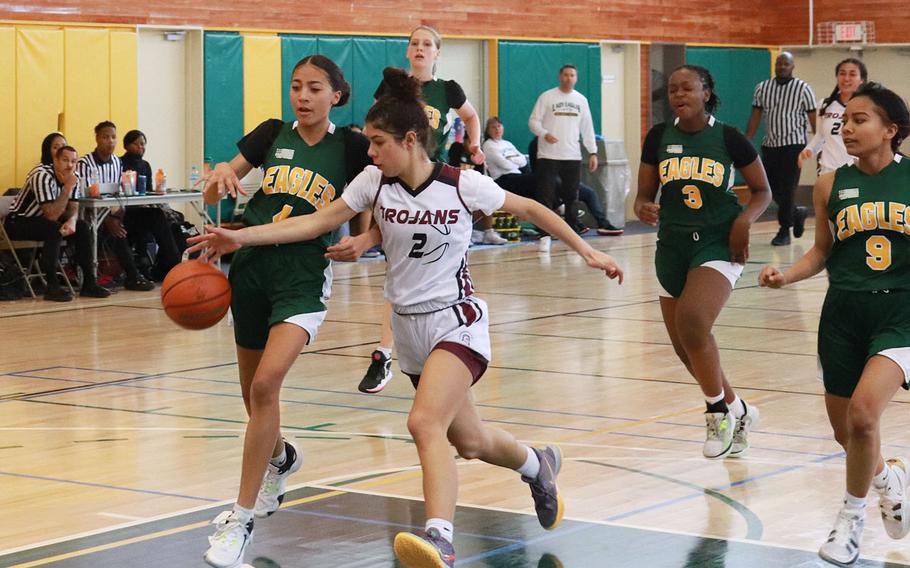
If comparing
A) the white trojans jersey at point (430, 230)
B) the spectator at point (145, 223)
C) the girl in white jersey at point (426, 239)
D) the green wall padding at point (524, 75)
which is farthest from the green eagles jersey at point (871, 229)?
the green wall padding at point (524, 75)

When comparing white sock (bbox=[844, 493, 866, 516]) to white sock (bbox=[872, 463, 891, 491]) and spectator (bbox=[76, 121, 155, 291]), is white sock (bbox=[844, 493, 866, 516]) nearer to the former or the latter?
white sock (bbox=[872, 463, 891, 491])

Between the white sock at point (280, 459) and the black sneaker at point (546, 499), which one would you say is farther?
the white sock at point (280, 459)

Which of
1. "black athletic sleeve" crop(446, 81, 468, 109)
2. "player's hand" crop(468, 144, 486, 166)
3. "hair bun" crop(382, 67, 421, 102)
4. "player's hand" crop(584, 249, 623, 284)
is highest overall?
"black athletic sleeve" crop(446, 81, 468, 109)

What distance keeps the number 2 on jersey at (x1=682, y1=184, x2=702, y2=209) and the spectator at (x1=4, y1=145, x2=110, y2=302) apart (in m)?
7.06

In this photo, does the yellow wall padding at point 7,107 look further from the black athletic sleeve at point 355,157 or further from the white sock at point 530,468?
the white sock at point 530,468

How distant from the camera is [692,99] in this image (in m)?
6.45

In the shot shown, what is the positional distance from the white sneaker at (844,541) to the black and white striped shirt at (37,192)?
29.0 feet

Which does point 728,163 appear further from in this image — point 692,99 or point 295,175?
point 295,175

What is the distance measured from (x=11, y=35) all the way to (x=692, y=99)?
909 cm

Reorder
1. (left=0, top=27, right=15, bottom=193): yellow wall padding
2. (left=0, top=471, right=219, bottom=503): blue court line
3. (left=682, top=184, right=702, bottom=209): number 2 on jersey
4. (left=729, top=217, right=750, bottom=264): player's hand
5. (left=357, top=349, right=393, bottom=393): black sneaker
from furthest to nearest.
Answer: (left=0, top=27, right=15, bottom=193): yellow wall padding → (left=357, top=349, right=393, bottom=393): black sneaker → (left=682, top=184, right=702, bottom=209): number 2 on jersey → (left=729, top=217, right=750, bottom=264): player's hand → (left=0, top=471, right=219, bottom=503): blue court line

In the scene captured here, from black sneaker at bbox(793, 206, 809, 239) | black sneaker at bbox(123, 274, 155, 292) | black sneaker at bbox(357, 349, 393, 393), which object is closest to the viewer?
black sneaker at bbox(357, 349, 393, 393)

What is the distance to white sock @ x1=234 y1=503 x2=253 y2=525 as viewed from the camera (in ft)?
15.7

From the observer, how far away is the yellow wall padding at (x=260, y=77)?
16047mm

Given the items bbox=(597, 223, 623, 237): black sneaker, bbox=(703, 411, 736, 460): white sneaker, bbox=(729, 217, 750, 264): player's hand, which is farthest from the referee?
bbox=(703, 411, 736, 460): white sneaker
